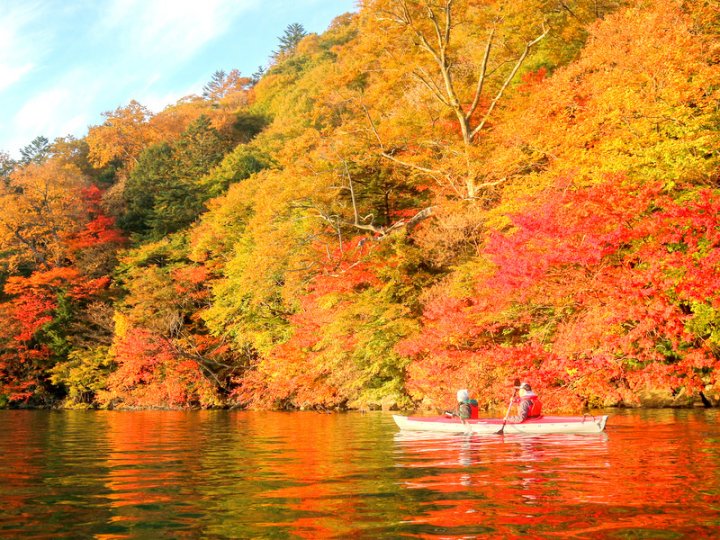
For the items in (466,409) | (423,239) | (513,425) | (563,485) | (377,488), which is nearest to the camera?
(563,485)

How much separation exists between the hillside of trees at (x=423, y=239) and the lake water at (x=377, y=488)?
461 centimetres

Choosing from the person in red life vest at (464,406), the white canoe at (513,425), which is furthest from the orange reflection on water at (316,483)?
the person in red life vest at (464,406)

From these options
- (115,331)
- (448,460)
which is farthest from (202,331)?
(448,460)

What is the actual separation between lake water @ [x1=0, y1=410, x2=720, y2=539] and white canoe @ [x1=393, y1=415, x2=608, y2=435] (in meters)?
0.25

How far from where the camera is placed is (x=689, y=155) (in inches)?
605

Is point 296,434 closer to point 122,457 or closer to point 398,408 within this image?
point 122,457

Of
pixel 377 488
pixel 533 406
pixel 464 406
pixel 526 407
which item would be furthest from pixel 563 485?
pixel 464 406

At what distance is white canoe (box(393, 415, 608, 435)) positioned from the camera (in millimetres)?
12716

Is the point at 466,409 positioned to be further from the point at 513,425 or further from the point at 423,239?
the point at 423,239

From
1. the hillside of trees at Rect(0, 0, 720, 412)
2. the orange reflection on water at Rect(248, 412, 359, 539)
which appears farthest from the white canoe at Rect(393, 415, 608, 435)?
the hillside of trees at Rect(0, 0, 720, 412)

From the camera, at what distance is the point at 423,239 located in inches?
952

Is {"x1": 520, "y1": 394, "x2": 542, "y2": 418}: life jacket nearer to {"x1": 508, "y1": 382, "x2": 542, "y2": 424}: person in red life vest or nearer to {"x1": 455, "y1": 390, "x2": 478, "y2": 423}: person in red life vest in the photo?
{"x1": 508, "y1": 382, "x2": 542, "y2": 424}: person in red life vest

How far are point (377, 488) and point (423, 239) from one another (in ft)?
57.3

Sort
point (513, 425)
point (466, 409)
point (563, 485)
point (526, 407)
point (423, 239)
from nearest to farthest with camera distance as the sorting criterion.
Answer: point (563, 485)
point (513, 425)
point (526, 407)
point (466, 409)
point (423, 239)
